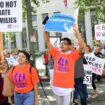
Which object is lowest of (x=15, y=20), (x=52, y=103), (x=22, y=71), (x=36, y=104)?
(x=52, y=103)

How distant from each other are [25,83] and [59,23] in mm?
1467

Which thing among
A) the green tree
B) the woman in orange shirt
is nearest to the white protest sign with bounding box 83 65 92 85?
the woman in orange shirt

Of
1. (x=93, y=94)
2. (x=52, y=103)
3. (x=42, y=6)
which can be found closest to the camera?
(x=52, y=103)

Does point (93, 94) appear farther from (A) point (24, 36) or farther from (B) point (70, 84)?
(A) point (24, 36)

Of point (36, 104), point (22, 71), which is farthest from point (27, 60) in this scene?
point (36, 104)

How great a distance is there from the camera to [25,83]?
679 centimetres

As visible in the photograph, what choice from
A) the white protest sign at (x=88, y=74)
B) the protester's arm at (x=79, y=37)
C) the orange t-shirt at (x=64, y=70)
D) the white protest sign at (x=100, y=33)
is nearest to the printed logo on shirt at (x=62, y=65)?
the orange t-shirt at (x=64, y=70)

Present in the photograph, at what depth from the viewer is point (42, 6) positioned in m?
42.8

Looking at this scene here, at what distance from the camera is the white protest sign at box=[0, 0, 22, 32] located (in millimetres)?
7454

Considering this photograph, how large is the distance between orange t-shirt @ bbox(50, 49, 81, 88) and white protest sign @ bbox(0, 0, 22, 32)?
86 centimetres

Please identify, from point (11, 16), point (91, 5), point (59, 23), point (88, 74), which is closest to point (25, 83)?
point (11, 16)

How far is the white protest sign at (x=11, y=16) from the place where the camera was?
745cm

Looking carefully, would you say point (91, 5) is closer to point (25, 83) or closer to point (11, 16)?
point (11, 16)

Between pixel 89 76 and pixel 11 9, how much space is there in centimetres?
460
